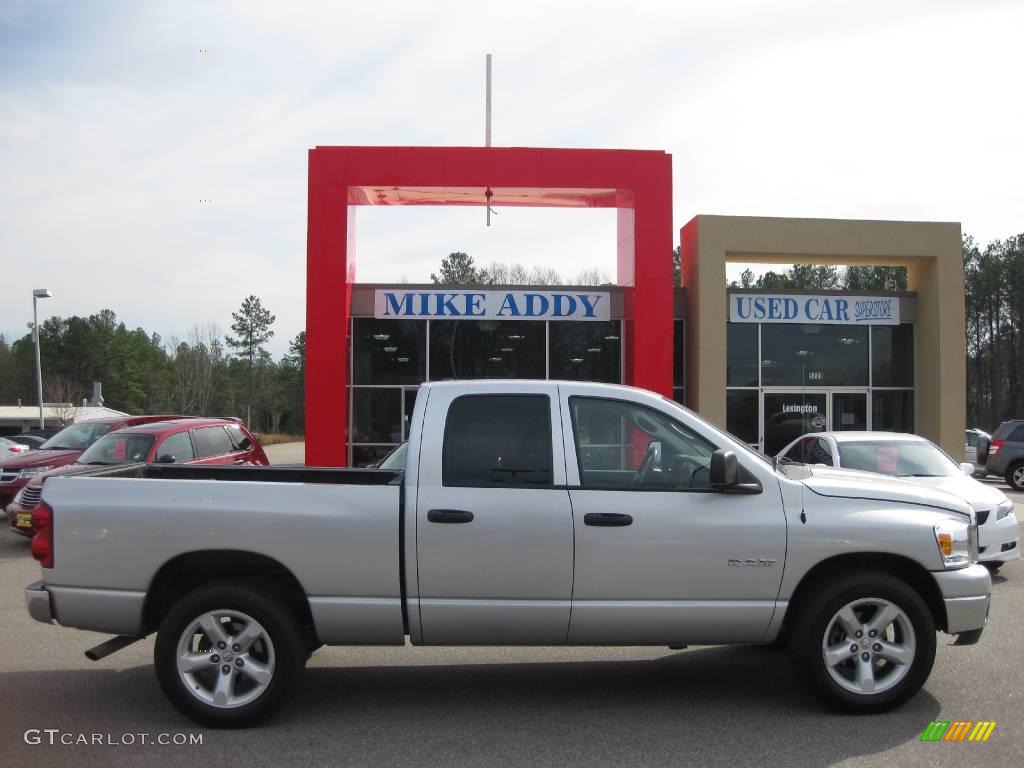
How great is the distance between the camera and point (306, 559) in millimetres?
4980

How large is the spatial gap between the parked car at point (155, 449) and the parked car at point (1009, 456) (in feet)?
60.0

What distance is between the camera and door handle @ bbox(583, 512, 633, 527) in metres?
4.98

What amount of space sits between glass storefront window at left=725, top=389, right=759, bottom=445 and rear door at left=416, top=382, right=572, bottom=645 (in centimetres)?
1546

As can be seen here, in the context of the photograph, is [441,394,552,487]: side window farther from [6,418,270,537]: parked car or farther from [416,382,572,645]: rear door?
[6,418,270,537]: parked car

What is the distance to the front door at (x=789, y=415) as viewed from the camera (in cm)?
2005

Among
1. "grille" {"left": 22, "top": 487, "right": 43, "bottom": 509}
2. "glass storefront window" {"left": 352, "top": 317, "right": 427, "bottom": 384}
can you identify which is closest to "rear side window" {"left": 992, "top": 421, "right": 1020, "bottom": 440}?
"glass storefront window" {"left": 352, "top": 317, "right": 427, "bottom": 384}

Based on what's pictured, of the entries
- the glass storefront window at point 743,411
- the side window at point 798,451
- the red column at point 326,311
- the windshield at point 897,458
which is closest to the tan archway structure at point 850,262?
the glass storefront window at point 743,411

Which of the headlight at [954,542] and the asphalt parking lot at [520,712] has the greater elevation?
the headlight at [954,542]

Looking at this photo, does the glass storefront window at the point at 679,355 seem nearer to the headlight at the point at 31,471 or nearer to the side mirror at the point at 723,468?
the headlight at the point at 31,471

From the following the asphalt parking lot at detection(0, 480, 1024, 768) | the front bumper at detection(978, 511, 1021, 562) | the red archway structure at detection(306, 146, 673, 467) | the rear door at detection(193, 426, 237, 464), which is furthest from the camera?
the red archway structure at detection(306, 146, 673, 467)

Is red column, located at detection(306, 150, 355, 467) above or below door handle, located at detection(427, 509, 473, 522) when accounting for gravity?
above

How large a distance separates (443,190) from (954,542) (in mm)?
14477

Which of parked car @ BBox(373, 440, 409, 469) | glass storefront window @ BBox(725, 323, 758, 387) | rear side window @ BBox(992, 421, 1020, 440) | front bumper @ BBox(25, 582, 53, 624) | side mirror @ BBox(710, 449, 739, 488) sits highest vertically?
glass storefront window @ BBox(725, 323, 758, 387)

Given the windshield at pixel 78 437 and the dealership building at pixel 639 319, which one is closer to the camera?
the windshield at pixel 78 437
